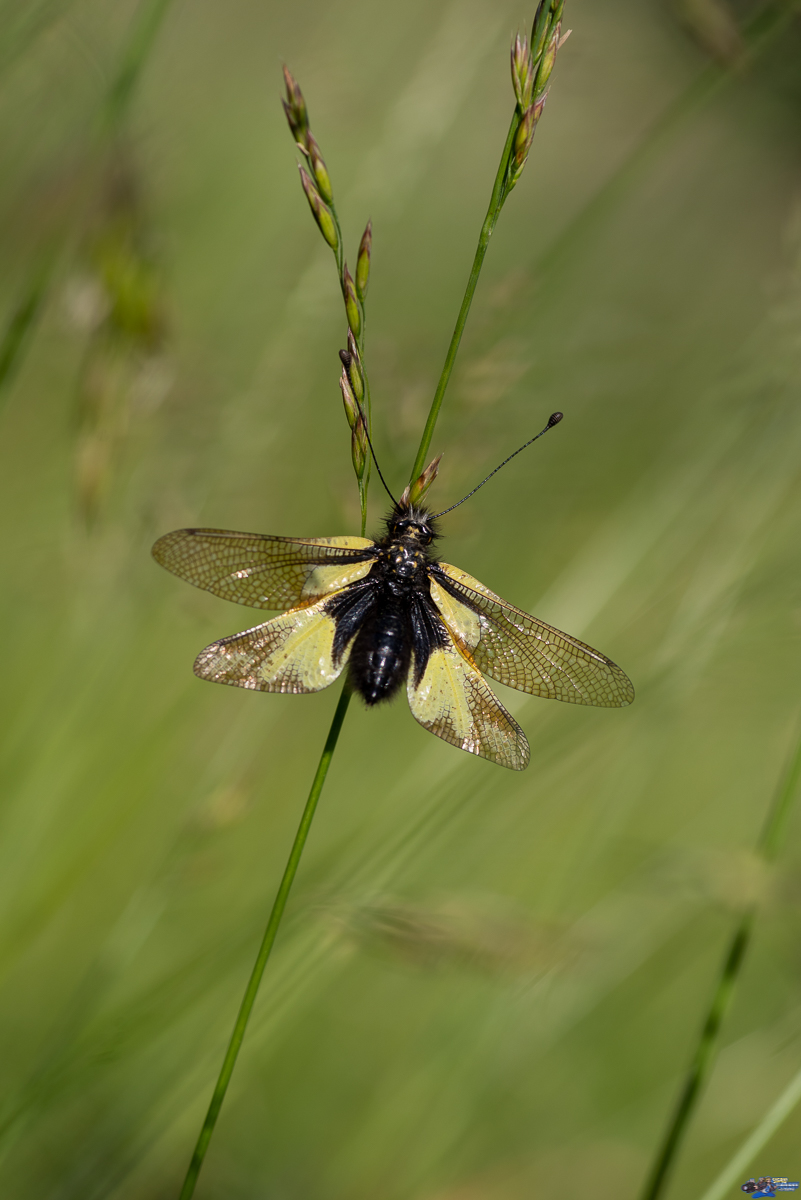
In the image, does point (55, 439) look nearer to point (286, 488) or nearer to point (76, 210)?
point (286, 488)

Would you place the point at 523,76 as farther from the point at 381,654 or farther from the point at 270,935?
the point at 270,935

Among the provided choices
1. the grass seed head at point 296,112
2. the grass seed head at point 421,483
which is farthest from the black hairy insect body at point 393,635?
the grass seed head at point 296,112

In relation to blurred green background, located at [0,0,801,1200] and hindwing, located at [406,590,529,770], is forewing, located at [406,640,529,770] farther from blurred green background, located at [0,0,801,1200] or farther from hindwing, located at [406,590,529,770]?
blurred green background, located at [0,0,801,1200]

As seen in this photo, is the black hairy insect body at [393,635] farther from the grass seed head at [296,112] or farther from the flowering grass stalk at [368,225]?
the grass seed head at [296,112]

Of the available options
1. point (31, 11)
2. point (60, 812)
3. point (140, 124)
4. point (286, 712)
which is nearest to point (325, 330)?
point (140, 124)

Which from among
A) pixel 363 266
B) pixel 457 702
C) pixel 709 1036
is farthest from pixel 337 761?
pixel 363 266

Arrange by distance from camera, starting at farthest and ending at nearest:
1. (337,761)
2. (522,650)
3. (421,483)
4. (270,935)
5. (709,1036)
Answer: (337,761)
(522,650)
(709,1036)
(421,483)
(270,935)
